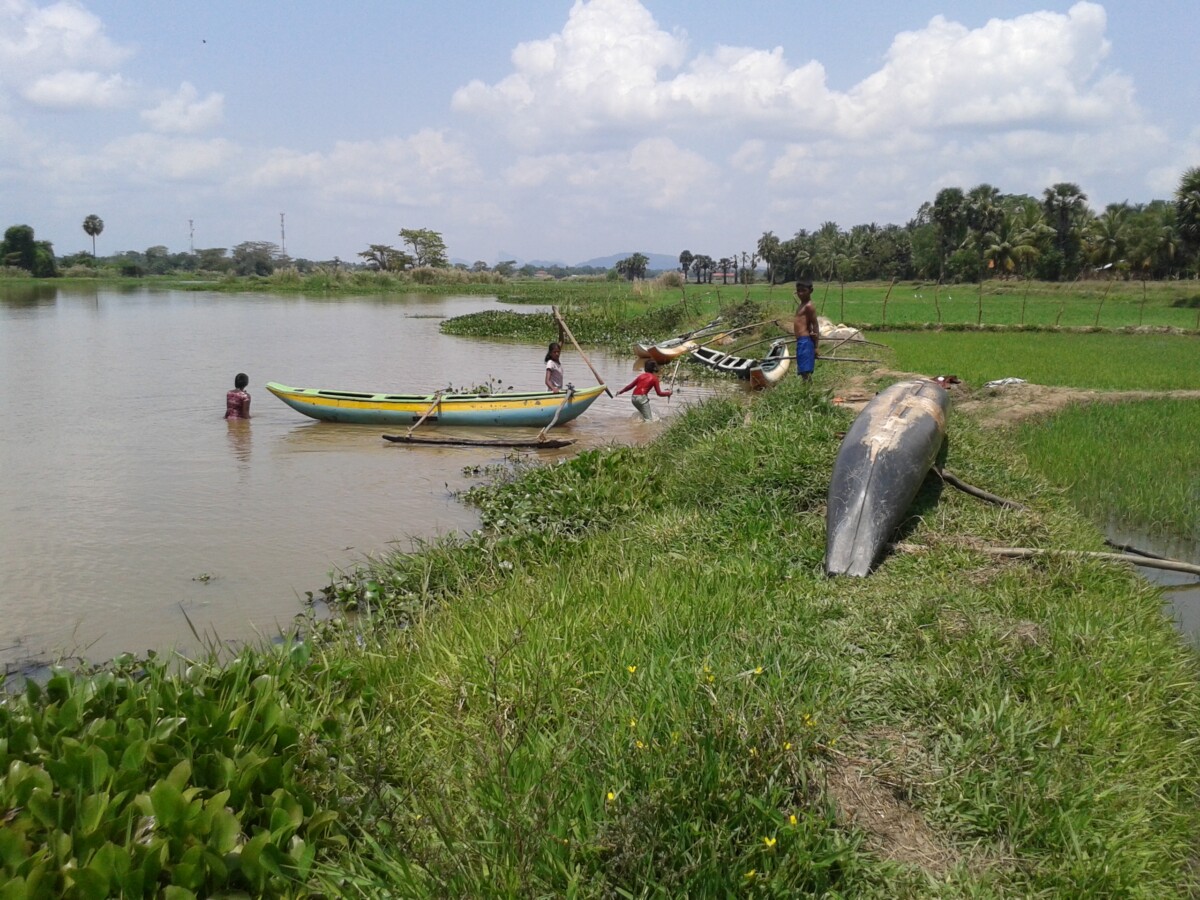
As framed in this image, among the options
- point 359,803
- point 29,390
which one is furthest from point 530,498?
point 29,390

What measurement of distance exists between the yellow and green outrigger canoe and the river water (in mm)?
317

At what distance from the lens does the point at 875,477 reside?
5.83 meters

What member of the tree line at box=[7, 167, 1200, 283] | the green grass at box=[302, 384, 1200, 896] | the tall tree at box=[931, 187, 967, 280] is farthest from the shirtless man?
the tall tree at box=[931, 187, 967, 280]

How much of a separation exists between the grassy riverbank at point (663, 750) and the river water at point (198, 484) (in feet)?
7.26

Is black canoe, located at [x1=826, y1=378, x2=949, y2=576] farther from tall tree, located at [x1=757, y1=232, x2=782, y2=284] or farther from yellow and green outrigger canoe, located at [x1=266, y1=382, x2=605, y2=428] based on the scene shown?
tall tree, located at [x1=757, y1=232, x2=782, y2=284]

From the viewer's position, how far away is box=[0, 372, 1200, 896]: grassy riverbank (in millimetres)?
2619

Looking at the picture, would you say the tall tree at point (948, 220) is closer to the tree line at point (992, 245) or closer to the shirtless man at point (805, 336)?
the tree line at point (992, 245)

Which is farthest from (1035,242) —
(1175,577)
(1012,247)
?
(1175,577)

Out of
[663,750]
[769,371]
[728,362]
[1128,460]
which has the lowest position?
[663,750]

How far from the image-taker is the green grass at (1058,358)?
13891mm

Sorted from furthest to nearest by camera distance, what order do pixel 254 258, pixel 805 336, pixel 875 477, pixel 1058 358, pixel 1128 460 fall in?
pixel 254 258 → pixel 1058 358 → pixel 805 336 → pixel 1128 460 → pixel 875 477

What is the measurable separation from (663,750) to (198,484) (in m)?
9.20

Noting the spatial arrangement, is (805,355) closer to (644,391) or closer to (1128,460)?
(1128,460)

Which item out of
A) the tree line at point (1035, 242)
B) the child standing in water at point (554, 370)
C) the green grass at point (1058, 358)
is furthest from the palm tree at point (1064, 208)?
the child standing in water at point (554, 370)
